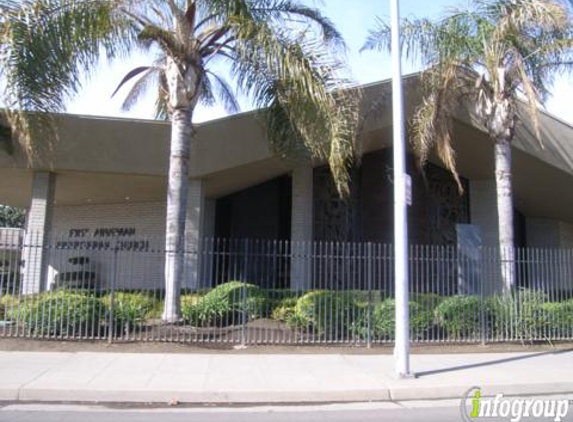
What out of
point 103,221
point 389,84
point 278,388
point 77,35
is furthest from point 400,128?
point 103,221

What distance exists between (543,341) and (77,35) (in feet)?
39.0

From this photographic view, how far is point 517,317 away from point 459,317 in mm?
1334

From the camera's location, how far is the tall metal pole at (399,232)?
30.4 ft

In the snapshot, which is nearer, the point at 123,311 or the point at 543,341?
the point at 123,311

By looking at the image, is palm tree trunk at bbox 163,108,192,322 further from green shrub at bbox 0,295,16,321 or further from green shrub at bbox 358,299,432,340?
green shrub at bbox 358,299,432,340

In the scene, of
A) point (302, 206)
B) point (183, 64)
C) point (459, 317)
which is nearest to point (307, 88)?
point (183, 64)

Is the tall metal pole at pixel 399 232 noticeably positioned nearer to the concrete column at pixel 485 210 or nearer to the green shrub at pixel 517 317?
the green shrub at pixel 517 317

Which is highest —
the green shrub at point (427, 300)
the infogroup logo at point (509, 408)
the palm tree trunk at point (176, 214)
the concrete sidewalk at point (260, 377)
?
the palm tree trunk at point (176, 214)

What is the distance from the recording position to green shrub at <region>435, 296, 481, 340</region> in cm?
1279

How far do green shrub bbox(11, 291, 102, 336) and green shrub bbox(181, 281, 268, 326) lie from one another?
199 cm

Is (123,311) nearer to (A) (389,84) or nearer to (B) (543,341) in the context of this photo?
(B) (543,341)

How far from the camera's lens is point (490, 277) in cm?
1602

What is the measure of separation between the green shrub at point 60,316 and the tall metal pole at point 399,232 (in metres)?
6.21

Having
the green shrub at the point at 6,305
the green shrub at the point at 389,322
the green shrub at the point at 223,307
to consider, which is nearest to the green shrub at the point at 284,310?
the green shrub at the point at 223,307
